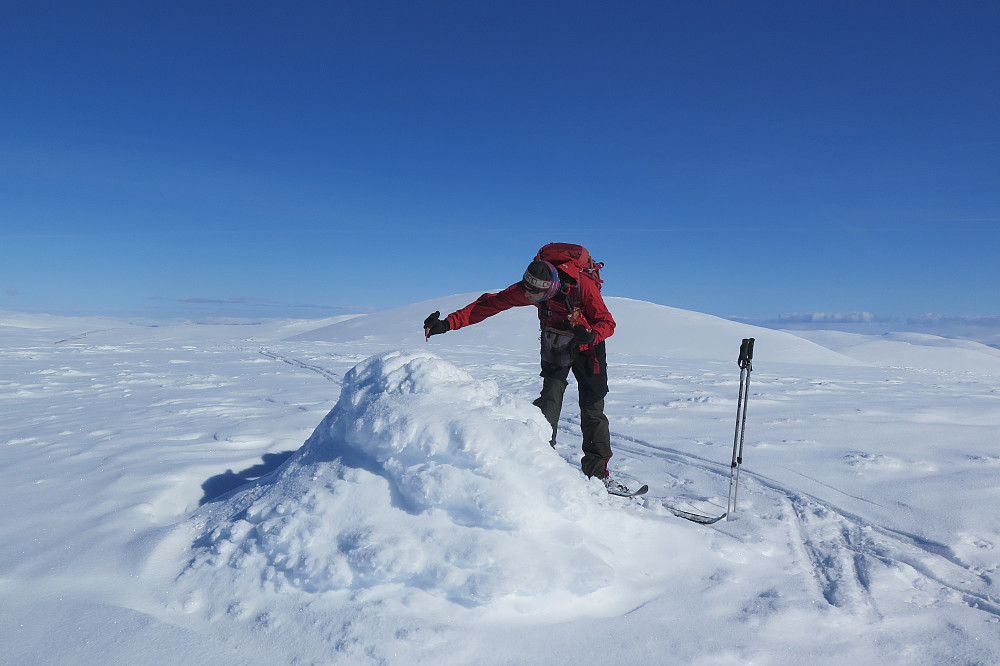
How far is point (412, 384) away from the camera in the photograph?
2865mm

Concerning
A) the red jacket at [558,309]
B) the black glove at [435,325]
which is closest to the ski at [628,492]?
the red jacket at [558,309]

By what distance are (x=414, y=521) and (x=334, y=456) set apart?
727 millimetres

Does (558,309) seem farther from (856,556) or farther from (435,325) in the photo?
(856,556)

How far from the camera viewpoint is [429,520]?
2342 mm

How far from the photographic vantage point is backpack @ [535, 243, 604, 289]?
3.55m

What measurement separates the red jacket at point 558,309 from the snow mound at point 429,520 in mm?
981

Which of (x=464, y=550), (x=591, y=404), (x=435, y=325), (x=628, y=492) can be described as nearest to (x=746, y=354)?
(x=591, y=404)

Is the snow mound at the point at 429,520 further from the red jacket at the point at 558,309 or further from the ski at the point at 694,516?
the red jacket at the point at 558,309

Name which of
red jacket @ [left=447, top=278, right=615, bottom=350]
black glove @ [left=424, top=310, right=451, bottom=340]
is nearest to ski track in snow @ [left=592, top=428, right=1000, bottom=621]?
red jacket @ [left=447, top=278, right=615, bottom=350]

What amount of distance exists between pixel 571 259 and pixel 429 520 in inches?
78.8

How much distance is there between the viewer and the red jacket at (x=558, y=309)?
356cm

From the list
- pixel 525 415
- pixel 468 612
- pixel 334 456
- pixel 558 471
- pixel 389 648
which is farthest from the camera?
pixel 525 415

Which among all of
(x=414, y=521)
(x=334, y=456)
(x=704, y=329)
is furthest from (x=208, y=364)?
(x=704, y=329)

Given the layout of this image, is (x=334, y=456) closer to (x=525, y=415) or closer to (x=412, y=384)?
(x=412, y=384)
